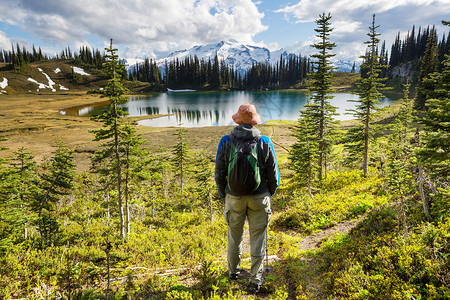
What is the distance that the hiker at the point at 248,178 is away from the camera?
3.88 metres

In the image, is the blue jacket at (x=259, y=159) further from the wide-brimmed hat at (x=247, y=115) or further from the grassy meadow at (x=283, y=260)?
the grassy meadow at (x=283, y=260)

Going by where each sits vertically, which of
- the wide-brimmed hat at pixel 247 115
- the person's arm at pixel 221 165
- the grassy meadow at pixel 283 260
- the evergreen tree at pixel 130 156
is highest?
the wide-brimmed hat at pixel 247 115

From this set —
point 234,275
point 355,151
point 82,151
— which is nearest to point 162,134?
point 82,151

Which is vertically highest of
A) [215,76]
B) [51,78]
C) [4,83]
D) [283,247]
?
[215,76]

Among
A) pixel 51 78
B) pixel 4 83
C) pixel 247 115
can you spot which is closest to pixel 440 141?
pixel 247 115

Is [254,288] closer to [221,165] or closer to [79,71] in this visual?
[221,165]

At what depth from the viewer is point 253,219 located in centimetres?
422

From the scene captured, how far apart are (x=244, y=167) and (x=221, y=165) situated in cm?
54

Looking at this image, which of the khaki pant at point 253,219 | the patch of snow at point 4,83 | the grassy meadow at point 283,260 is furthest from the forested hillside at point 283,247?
the patch of snow at point 4,83

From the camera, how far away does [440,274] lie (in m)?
3.77

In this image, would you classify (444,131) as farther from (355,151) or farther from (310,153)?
(355,151)

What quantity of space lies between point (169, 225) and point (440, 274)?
1133 centimetres

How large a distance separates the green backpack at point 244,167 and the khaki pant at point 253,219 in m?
→ 0.26

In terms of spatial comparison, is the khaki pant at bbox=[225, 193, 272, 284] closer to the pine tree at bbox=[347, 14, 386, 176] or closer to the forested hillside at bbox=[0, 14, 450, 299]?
the forested hillside at bbox=[0, 14, 450, 299]
